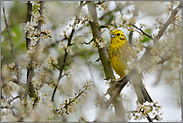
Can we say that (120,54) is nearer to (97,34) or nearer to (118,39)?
(118,39)

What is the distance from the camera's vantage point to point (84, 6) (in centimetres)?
207

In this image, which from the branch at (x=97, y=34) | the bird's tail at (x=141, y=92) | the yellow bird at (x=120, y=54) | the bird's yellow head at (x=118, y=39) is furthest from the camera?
the bird's yellow head at (x=118, y=39)

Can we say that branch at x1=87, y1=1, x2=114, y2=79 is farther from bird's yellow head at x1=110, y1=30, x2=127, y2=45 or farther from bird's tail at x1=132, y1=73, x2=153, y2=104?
bird's yellow head at x1=110, y1=30, x2=127, y2=45

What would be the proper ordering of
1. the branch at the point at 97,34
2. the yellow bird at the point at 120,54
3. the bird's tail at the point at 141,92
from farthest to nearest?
1. the branch at the point at 97,34
2. the yellow bird at the point at 120,54
3. the bird's tail at the point at 141,92

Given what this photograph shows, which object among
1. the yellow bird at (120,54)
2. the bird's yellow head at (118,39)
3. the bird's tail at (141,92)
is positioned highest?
the bird's yellow head at (118,39)

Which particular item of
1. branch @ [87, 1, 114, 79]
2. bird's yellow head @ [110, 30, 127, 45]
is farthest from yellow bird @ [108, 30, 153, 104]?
branch @ [87, 1, 114, 79]

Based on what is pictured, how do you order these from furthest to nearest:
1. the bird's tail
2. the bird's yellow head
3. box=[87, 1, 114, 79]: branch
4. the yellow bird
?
the bird's yellow head
box=[87, 1, 114, 79]: branch
the yellow bird
the bird's tail

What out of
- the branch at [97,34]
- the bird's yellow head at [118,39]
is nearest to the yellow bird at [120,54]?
the bird's yellow head at [118,39]

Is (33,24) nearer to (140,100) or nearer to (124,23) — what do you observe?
(124,23)

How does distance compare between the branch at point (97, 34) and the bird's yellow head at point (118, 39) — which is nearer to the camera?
the branch at point (97, 34)

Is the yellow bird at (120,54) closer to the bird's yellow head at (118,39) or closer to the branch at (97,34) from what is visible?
the bird's yellow head at (118,39)

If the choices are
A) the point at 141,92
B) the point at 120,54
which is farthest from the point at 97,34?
the point at 141,92

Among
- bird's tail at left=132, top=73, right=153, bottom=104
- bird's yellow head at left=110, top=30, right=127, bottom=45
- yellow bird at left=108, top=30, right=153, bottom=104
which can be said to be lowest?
bird's tail at left=132, top=73, right=153, bottom=104

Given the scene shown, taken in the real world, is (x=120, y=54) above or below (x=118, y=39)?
below
